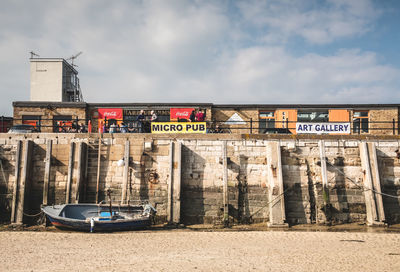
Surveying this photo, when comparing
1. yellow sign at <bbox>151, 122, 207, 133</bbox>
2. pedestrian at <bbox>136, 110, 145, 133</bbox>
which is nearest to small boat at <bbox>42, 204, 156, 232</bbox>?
yellow sign at <bbox>151, 122, 207, 133</bbox>

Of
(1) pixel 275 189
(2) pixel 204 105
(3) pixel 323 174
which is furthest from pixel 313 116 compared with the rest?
(1) pixel 275 189

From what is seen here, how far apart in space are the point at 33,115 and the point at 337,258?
18.3 m

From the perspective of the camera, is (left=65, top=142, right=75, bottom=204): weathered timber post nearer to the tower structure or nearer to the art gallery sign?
the art gallery sign

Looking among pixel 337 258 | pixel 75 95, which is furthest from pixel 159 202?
pixel 75 95

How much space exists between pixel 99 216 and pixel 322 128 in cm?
1055

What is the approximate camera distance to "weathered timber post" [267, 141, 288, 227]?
1242cm

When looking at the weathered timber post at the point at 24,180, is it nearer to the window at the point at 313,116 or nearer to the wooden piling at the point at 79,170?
the wooden piling at the point at 79,170

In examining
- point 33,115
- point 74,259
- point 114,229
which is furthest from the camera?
point 33,115

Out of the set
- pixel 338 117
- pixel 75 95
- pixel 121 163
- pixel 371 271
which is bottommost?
pixel 371 271

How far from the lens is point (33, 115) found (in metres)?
19.3

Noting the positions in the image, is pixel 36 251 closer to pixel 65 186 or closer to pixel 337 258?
pixel 65 186

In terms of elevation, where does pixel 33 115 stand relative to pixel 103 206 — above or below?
above

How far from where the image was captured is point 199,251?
9.57 metres

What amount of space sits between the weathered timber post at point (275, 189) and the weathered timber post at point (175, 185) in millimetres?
3758
